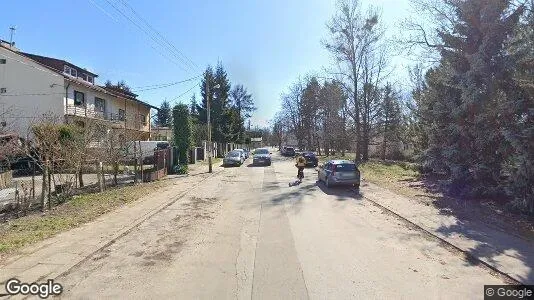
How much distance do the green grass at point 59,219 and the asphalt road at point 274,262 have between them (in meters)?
1.83

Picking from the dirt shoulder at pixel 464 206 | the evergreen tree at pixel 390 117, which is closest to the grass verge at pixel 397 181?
the dirt shoulder at pixel 464 206

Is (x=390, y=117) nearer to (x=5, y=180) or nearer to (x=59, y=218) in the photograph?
(x=5, y=180)

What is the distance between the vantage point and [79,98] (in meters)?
35.8

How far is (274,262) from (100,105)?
37569 mm

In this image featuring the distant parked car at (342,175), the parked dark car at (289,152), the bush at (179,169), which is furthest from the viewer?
the parked dark car at (289,152)

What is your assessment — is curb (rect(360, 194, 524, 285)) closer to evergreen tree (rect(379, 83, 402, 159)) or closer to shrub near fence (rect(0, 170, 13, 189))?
shrub near fence (rect(0, 170, 13, 189))

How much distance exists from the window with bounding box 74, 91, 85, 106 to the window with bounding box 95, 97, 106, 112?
2.30 m

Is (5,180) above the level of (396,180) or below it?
above

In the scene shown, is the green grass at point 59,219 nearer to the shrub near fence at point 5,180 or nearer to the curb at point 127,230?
the curb at point 127,230

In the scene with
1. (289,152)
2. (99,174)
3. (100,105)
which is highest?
(100,105)

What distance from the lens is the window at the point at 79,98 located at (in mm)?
35094

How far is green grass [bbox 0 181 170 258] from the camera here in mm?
8727

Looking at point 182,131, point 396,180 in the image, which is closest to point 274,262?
point 396,180

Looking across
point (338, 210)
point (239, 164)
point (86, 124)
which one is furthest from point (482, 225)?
point (239, 164)
